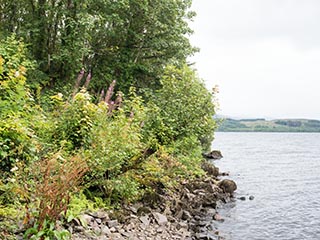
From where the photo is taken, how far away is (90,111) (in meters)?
7.25

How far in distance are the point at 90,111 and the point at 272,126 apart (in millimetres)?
157995

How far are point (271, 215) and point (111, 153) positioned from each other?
1060 cm

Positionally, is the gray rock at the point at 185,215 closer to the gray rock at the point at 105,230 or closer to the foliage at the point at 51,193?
the gray rock at the point at 105,230

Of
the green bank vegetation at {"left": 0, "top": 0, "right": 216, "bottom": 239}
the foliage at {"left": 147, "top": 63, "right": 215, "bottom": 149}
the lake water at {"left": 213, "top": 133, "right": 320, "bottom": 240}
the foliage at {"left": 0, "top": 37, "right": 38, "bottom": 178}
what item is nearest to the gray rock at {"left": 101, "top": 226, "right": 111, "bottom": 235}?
the green bank vegetation at {"left": 0, "top": 0, "right": 216, "bottom": 239}

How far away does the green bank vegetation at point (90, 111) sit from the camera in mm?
5336

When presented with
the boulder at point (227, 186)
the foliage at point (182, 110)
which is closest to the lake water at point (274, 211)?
the boulder at point (227, 186)

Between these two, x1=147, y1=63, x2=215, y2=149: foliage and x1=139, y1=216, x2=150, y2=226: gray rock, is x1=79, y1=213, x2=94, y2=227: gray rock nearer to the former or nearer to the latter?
x1=139, y1=216, x2=150, y2=226: gray rock

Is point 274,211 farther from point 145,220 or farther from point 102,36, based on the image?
point 102,36

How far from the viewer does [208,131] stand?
39.9 ft

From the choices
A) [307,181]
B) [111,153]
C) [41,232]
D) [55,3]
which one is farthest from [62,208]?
[307,181]

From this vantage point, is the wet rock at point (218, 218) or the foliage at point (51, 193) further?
the wet rock at point (218, 218)

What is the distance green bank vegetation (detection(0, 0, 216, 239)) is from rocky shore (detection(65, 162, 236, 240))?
33cm

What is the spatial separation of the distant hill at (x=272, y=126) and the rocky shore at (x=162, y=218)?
138858mm

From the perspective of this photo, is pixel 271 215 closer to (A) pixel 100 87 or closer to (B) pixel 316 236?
(B) pixel 316 236
